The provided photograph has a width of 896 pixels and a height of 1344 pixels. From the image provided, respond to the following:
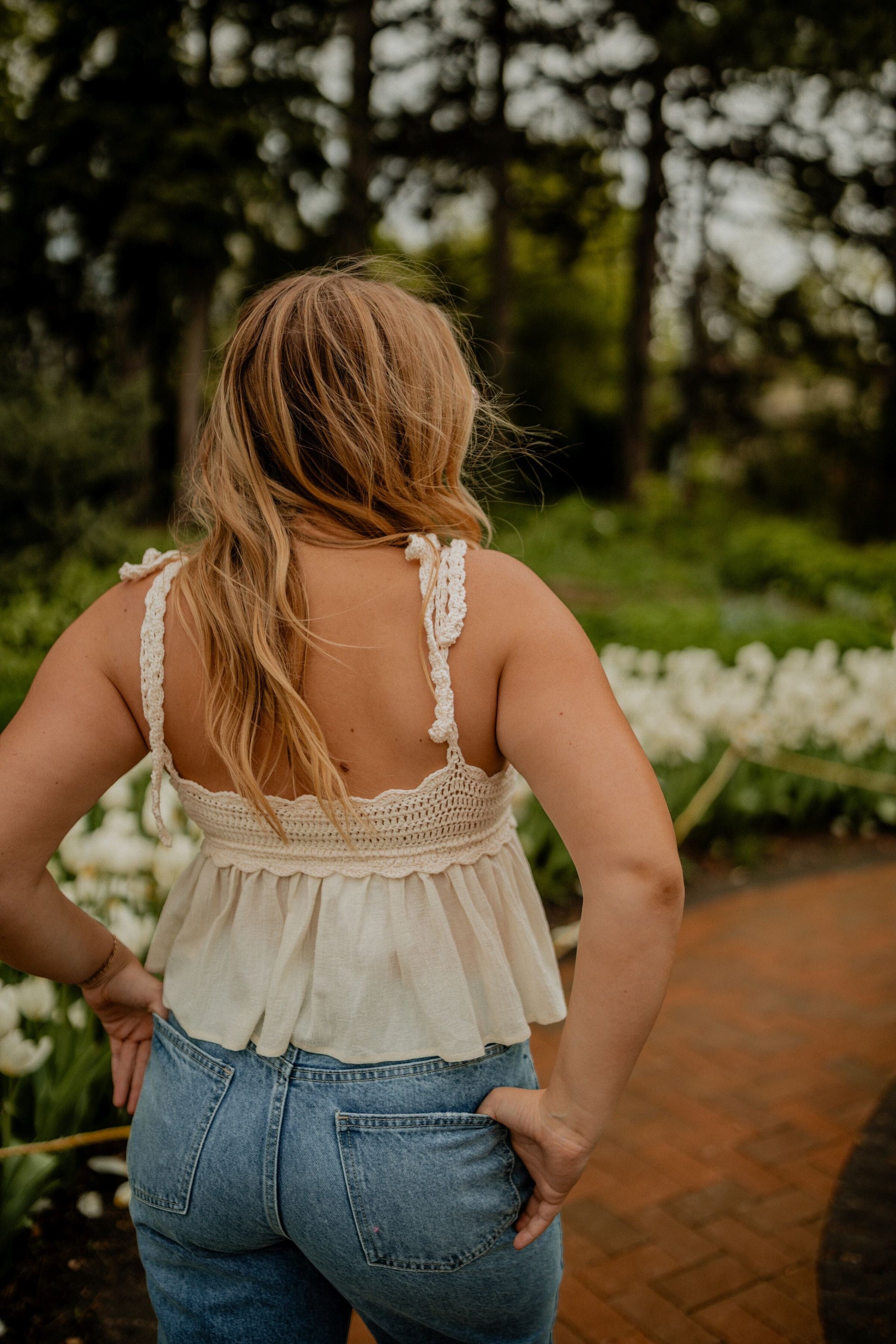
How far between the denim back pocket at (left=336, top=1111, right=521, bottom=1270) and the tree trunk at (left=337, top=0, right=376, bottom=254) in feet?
43.7

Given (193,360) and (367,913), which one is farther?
(193,360)

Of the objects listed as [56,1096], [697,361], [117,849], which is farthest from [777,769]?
[697,361]

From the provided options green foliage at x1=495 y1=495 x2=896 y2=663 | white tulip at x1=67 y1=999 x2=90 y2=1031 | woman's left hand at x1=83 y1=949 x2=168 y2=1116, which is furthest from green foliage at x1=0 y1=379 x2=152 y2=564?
woman's left hand at x1=83 y1=949 x2=168 y2=1116

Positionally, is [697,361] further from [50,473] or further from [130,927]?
[130,927]

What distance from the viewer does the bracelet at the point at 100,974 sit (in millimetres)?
1551

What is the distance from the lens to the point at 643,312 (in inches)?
675

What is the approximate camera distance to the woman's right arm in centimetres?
116

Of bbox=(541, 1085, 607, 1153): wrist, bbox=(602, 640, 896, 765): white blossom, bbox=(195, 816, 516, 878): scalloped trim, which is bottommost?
bbox=(602, 640, 896, 765): white blossom

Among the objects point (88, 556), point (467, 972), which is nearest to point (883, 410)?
point (88, 556)

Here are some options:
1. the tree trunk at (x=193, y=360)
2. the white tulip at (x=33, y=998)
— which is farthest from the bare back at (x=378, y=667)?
the tree trunk at (x=193, y=360)

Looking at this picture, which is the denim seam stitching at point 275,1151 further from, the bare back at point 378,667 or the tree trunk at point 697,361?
the tree trunk at point 697,361

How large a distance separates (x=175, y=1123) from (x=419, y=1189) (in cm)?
33

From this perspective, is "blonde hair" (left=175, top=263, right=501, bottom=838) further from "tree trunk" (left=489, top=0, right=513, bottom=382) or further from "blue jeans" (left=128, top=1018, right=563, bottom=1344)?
"tree trunk" (left=489, top=0, right=513, bottom=382)

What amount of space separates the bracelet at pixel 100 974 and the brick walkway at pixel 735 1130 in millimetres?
1224
